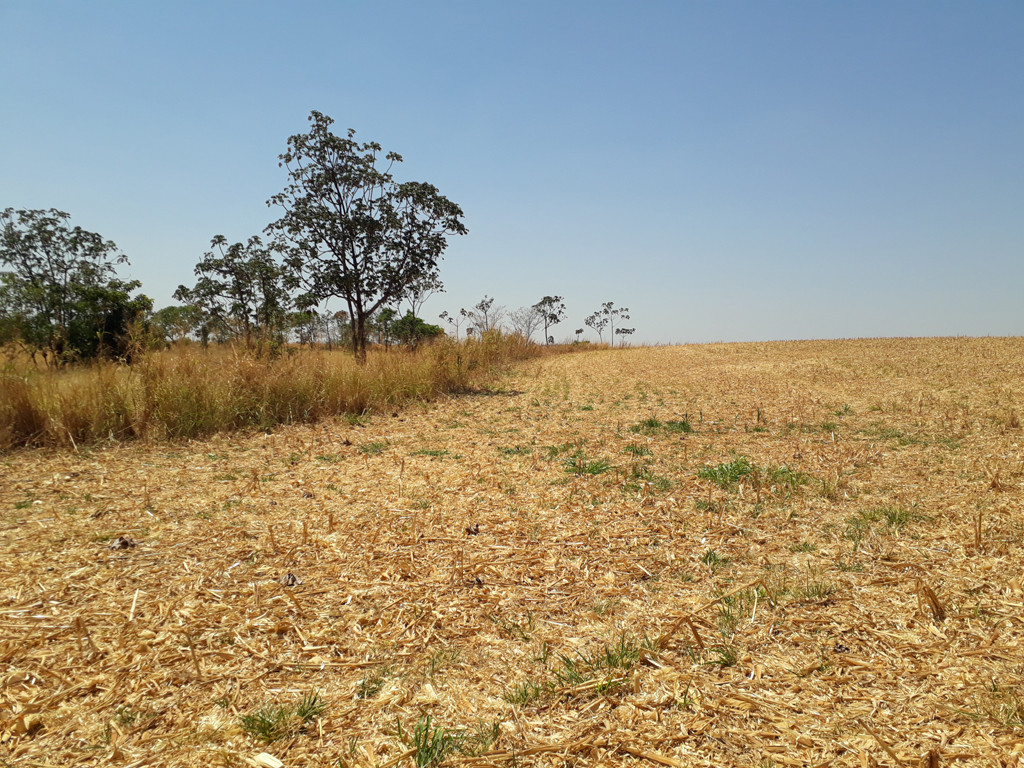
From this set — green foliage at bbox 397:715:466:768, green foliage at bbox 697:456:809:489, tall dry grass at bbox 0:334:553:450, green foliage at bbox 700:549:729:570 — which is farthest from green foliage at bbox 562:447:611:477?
tall dry grass at bbox 0:334:553:450

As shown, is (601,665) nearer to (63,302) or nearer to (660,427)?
(660,427)

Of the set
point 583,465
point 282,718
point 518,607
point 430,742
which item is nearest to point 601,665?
point 518,607

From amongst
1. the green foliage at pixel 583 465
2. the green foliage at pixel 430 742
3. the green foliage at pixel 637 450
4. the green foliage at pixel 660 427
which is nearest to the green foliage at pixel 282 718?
the green foliage at pixel 430 742

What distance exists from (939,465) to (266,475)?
701cm

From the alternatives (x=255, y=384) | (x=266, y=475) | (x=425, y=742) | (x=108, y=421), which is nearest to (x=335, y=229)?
(x=255, y=384)

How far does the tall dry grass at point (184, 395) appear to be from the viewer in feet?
20.5

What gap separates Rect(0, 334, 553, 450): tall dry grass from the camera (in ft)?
20.5

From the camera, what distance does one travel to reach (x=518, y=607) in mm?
2951

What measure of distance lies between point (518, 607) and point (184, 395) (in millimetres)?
6260

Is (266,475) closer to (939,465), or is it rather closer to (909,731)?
(909,731)

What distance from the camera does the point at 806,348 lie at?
27.4 meters

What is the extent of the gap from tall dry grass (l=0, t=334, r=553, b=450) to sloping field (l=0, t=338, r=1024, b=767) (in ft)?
2.17

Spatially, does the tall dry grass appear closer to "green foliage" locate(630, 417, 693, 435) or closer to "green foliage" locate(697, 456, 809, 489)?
"green foliage" locate(630, 417, 693, 435)

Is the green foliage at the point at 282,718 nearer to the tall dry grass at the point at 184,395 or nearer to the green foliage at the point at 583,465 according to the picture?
the green foliage at the point at 583,465
